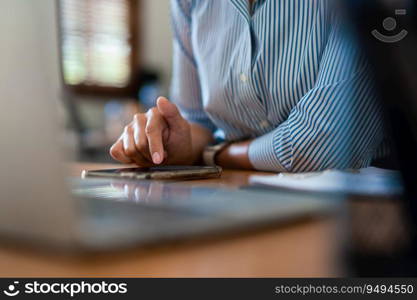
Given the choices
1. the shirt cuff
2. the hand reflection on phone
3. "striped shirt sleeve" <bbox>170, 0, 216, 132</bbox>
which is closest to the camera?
the hand reflection on phone

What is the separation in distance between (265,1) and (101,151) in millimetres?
2979

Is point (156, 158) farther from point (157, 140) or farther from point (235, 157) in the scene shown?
point (235, 157)

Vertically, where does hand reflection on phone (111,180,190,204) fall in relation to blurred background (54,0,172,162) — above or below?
below

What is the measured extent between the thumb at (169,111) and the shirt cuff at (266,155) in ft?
0.47

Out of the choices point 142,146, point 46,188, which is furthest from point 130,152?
point 46,188

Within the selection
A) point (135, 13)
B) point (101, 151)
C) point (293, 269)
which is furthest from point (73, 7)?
point (293, 269)

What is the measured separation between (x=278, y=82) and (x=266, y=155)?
133 mm

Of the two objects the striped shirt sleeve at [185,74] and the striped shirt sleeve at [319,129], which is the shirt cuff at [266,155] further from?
the striped shirt sleeve at [185,74]

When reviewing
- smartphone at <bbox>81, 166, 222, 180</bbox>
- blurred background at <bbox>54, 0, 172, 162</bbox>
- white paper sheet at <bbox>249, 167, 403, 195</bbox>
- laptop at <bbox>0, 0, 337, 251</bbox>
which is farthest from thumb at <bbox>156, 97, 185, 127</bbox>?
blurred background at <bbox>54, 0, 172, 162</bbox>

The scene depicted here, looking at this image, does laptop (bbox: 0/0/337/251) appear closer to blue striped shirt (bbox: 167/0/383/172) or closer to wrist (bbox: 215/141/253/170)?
blue striped shirt (bbox: 167/0/383/172)

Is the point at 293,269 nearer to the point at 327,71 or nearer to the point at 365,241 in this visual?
the point at 365,241

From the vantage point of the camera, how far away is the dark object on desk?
0.80ft

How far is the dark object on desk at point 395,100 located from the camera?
0.80 ft

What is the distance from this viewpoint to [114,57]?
14.5ft
